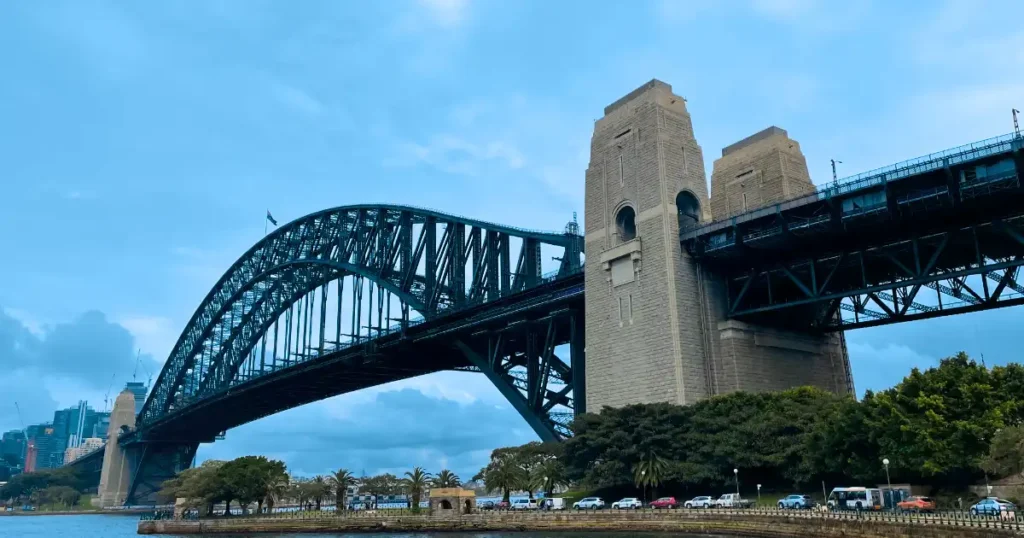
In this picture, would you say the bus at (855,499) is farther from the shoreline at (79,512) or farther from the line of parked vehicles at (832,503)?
the shoreline at (79,512)

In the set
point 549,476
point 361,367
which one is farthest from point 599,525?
point 361,367

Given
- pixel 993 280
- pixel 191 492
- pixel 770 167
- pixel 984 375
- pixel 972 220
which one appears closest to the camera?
pixel 984 375

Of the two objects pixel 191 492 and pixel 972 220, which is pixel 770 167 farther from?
pixel 191 492

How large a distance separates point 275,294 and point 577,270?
76626 mm

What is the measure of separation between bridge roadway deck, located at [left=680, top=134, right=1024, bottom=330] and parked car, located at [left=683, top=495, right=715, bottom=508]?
14.9m

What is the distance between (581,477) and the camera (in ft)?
210

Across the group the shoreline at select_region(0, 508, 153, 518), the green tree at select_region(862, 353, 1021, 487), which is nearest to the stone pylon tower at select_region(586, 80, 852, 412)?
the green tree at select_region(862, 353, 1021, 487)

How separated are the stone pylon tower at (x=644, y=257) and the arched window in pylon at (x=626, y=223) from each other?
8cm

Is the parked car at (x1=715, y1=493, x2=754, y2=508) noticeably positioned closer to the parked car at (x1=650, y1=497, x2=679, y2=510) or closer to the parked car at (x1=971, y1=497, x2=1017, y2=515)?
the parked car at (x1=650, y1=497, x2=679, y2=510)

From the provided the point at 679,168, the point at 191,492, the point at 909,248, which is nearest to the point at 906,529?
the point at 909,248

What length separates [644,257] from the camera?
6550cm

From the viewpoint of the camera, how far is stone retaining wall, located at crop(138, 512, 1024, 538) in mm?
38344

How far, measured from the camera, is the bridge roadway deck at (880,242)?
50625mm

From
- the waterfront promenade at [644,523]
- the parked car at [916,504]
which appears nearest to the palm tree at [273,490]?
the waterfront promenade at [644,523]
